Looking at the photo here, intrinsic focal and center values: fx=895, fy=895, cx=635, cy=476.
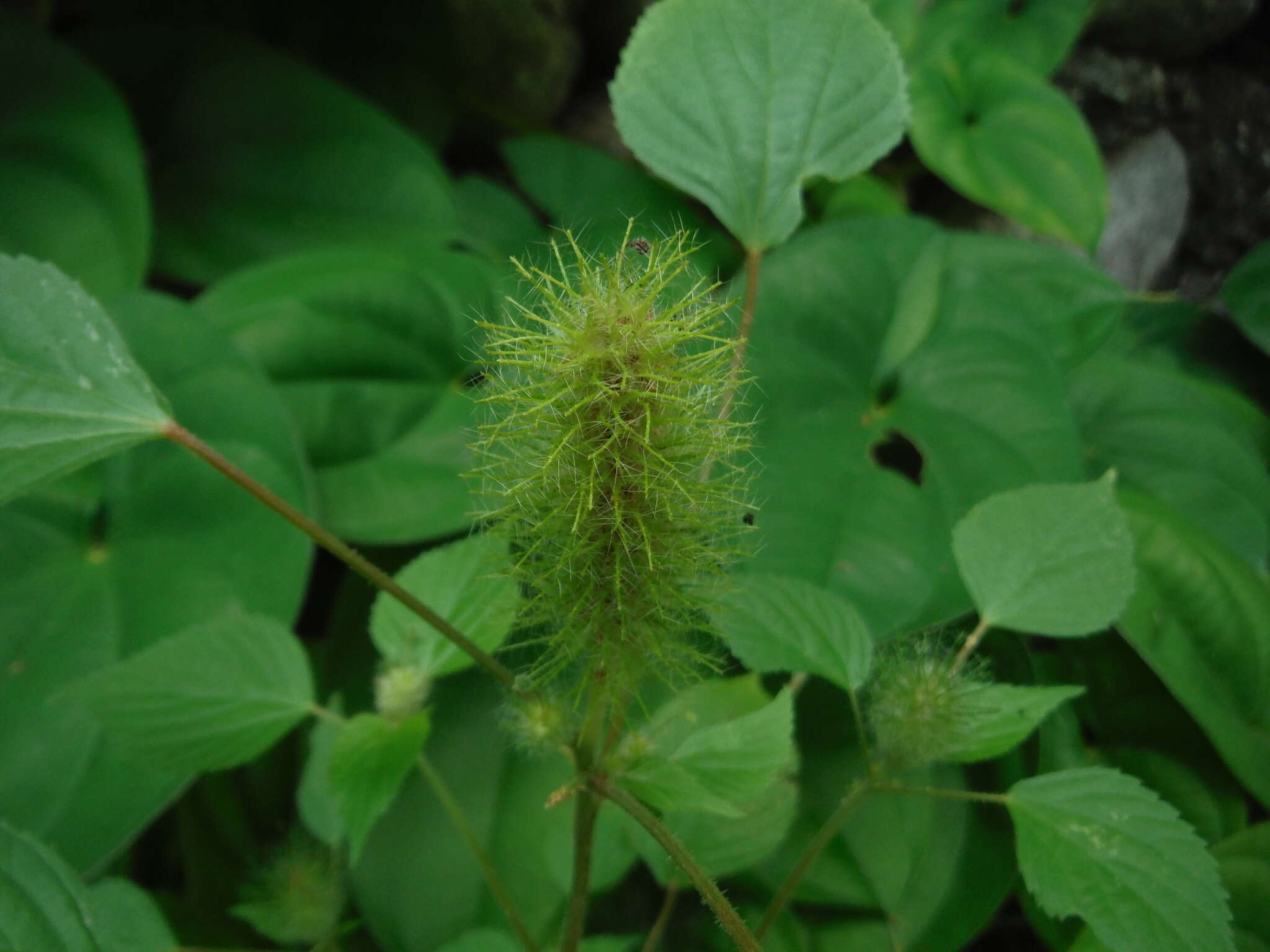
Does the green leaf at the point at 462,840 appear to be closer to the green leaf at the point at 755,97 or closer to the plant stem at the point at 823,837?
the plant stem at the point at 823,837

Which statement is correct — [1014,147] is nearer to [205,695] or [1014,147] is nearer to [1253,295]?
[1253,295]

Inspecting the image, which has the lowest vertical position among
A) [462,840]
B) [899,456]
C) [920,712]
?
[462,840]

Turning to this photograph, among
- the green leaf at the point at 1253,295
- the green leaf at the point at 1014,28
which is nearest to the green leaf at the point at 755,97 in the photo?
the green leaf at the point at 1014,28

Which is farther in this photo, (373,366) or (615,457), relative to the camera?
(373,366)

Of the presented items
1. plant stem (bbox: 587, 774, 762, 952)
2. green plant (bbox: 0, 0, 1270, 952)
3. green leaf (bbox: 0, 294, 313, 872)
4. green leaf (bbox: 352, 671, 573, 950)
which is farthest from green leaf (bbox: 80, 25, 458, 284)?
plant stem (bbox: 587, 774, 762, 952)

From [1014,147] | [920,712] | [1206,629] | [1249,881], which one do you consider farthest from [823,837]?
[1014,147]

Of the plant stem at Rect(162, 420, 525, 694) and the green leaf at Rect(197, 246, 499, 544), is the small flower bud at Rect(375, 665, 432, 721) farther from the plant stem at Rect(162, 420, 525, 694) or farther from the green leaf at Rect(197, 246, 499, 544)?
the green leaf at Rect(197, 246, 499, 544)
